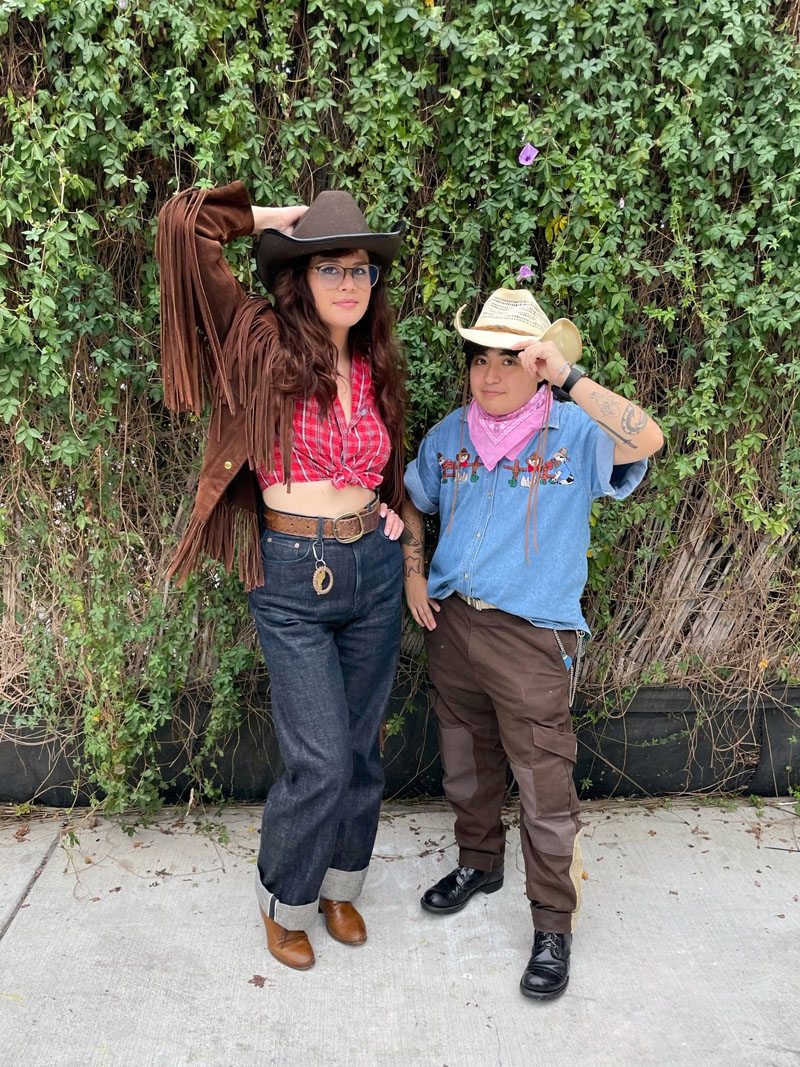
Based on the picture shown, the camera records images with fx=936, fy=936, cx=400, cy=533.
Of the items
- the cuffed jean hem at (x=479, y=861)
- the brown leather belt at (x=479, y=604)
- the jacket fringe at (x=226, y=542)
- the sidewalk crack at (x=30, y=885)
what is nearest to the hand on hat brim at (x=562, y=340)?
the brown leather belt at (x=479, y=604)

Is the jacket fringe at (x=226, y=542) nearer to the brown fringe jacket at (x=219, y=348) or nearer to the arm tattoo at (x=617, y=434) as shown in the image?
the brown fringe jacket at (x=219, y=348)

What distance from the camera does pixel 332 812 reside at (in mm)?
2537

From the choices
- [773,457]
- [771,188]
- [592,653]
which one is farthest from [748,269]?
[592,653]

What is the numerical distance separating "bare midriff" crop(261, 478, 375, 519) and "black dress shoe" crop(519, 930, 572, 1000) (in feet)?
4.40

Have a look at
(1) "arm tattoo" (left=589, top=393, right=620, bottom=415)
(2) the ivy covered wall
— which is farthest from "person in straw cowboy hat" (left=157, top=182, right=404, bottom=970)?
(1) "arm tattoo" (left=589, top=393, right=620, bottom=415)

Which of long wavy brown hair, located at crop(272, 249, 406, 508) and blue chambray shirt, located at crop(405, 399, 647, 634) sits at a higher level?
long wavy brown hair, located at crop(272, 249, 406, 508)

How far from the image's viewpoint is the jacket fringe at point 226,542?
8.55 feet

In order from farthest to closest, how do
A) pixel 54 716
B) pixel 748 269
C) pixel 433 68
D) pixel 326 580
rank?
pixel 54 716 < pixel 748 269 < pixel 433 68 < pixel 326 580

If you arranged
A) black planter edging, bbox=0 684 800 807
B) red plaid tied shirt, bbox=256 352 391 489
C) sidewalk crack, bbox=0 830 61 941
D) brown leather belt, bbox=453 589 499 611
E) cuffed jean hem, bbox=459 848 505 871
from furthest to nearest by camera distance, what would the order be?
1. black planter edging, bbox=0 684 800 807
2. cuffed jean hem, bbox=459 848 505 871
3. sidewalk crack, bbox=0 830 61 941
4. brown leather belt, bbox=453 589 499 611
5. red plaid tied shirt, bbox=256 352 391 489

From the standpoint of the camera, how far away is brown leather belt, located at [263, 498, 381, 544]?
2.52 m

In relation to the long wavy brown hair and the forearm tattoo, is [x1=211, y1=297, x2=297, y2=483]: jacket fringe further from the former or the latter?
the forearm tattoo

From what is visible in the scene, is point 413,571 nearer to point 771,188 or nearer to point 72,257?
point 72,257

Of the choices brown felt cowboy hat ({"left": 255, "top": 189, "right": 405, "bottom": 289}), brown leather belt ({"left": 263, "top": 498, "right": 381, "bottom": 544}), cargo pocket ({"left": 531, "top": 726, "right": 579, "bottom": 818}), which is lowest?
cargo pocket ({"left": 531, "top": 726, "right": 579, "bottom": 818})

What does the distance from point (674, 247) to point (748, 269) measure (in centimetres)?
25
